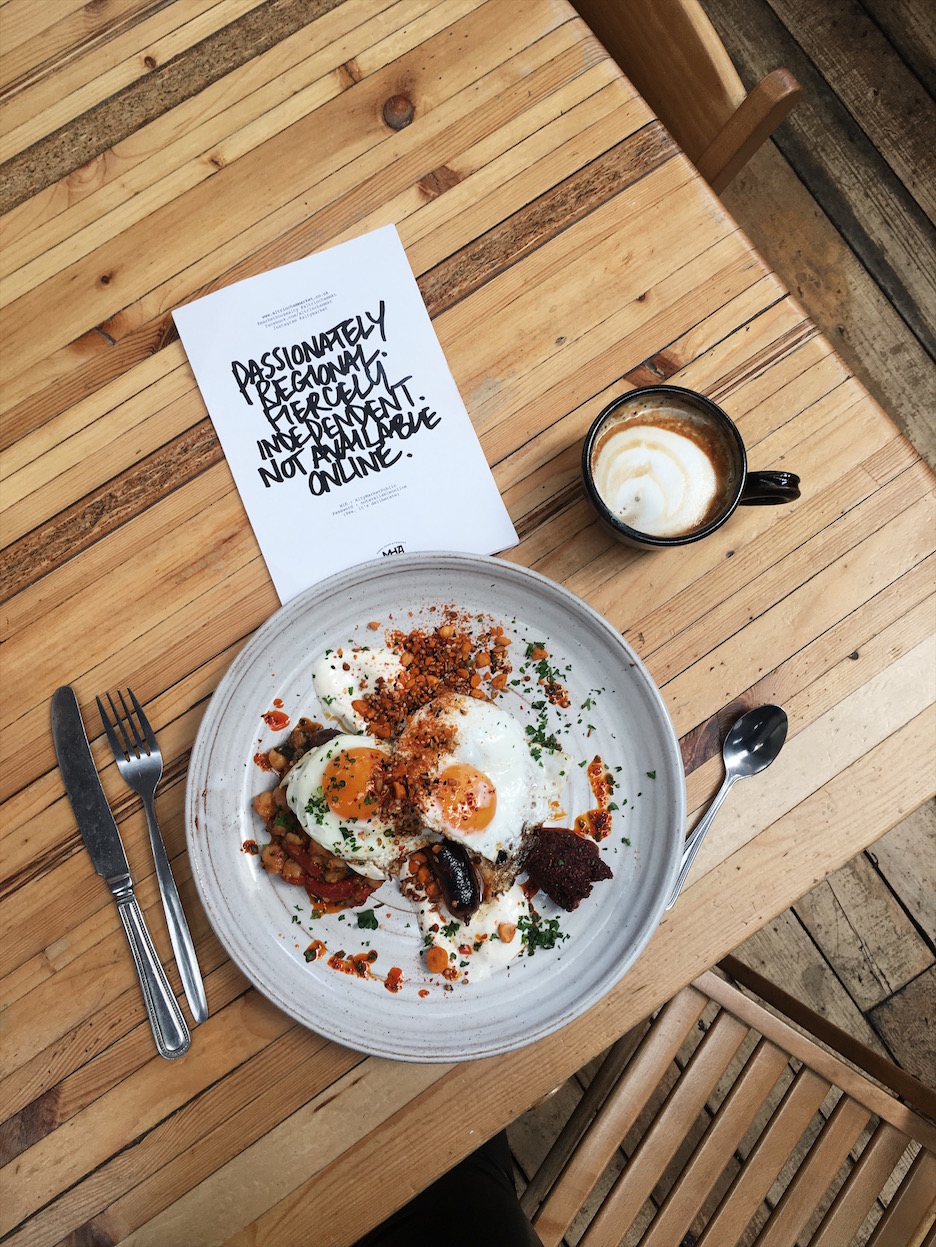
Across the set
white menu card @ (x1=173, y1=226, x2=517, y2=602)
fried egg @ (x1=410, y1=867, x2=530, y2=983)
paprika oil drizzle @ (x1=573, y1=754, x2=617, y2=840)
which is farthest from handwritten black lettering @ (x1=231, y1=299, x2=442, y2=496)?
fried egg @ (x1=410, y1=867, x2=530, y2=983)

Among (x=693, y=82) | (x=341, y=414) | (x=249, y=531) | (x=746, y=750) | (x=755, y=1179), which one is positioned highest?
(x=693, y=82)

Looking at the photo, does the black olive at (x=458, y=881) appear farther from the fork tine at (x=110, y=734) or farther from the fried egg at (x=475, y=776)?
the fork tine at (x=110, y=734)

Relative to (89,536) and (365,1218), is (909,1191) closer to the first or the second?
(365,1218)

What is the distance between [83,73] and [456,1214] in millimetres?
2248

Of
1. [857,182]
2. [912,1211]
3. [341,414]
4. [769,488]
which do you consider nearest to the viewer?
[769,488]

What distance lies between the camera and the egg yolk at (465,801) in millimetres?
1296

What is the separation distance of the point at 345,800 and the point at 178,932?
358mm

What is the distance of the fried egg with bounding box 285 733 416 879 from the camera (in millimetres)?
1286

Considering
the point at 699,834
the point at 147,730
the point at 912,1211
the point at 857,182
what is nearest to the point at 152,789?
the point at 147,730

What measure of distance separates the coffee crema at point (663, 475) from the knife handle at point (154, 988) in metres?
1.01

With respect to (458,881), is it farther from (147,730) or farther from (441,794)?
(147,730)

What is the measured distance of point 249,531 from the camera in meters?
1.42

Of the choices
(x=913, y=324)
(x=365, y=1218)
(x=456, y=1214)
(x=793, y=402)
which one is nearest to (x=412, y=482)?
(x=793, y=402)

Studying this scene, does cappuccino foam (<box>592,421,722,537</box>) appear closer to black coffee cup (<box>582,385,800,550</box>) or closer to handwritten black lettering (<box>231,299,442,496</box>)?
black coffee cup (<box>582,385,800,550</box>)
